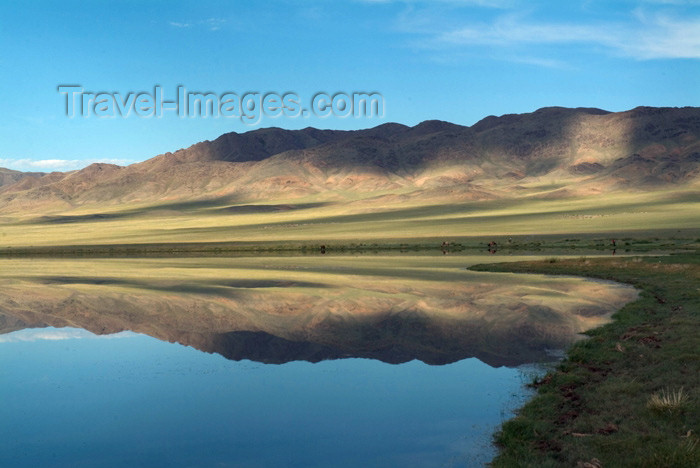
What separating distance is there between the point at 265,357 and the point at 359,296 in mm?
12854

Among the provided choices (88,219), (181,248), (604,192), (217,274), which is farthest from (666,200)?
(88,219)

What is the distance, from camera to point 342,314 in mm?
25391

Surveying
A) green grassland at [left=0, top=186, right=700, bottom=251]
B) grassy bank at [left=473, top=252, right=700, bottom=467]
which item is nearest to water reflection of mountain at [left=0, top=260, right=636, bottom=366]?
grassy bank at [left=473, top=252, right=700, bottom=467]

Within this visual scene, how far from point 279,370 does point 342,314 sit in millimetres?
8860

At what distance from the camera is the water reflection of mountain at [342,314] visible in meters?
19.1

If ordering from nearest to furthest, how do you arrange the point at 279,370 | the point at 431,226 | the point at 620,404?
the point at 620,404 < the point at 279,370 < the point at 431,226

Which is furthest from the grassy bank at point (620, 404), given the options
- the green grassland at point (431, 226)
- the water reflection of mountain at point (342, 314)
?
the green grassland at point (431, 226)

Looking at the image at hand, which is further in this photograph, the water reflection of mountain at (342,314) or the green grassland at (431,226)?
the green grassland at (431,226)

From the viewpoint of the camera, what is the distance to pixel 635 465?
353 inches

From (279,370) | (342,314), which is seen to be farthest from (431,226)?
(279,370)

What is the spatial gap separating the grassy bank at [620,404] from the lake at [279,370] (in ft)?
2.28

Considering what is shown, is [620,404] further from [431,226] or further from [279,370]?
[431,226]

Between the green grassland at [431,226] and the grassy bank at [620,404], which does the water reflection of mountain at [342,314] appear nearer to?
the grassy bank at [620,404]

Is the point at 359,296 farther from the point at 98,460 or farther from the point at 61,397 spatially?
the point at 98,460
